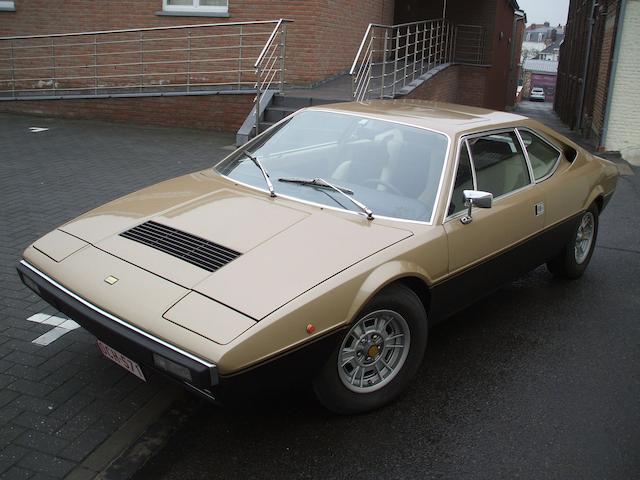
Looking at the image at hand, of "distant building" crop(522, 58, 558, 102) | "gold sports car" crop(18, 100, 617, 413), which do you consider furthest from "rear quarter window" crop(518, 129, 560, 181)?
"distant building" crop(522, 58, 558, 102)

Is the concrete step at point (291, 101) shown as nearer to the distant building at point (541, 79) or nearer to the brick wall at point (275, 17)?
the brick wall at point (275, 17)

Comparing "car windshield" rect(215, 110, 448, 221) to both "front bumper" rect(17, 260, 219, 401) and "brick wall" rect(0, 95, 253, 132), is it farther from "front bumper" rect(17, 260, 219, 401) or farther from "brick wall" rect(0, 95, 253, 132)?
"brick wall" rect(0, 95, 253, 132)

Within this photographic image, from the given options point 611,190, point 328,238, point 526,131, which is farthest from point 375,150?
point 611,190

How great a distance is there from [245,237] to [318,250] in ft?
1.32

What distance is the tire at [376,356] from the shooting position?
3.15m

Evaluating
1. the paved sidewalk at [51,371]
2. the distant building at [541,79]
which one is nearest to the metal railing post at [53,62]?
the paved sidewalk at [51,371]

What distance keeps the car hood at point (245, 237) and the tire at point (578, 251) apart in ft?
7.67

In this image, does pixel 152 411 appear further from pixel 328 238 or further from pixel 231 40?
pixel 231 40

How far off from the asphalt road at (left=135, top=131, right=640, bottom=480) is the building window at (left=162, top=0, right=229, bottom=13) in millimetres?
9724

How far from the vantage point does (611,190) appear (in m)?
5.76

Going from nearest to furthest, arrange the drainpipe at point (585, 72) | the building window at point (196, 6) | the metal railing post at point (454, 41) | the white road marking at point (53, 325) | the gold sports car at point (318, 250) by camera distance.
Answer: the gold sports car at point (318, 250) < the white road marking at point (53, 325) < the building window at point (196, 6) < the drainpipe at point (585, 72) < the metal railing post at point (454, 41)

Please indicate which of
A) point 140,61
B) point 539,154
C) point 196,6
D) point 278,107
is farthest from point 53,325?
point 196,6

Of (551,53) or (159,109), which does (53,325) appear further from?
(551,53)

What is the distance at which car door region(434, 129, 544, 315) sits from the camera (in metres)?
3.79
